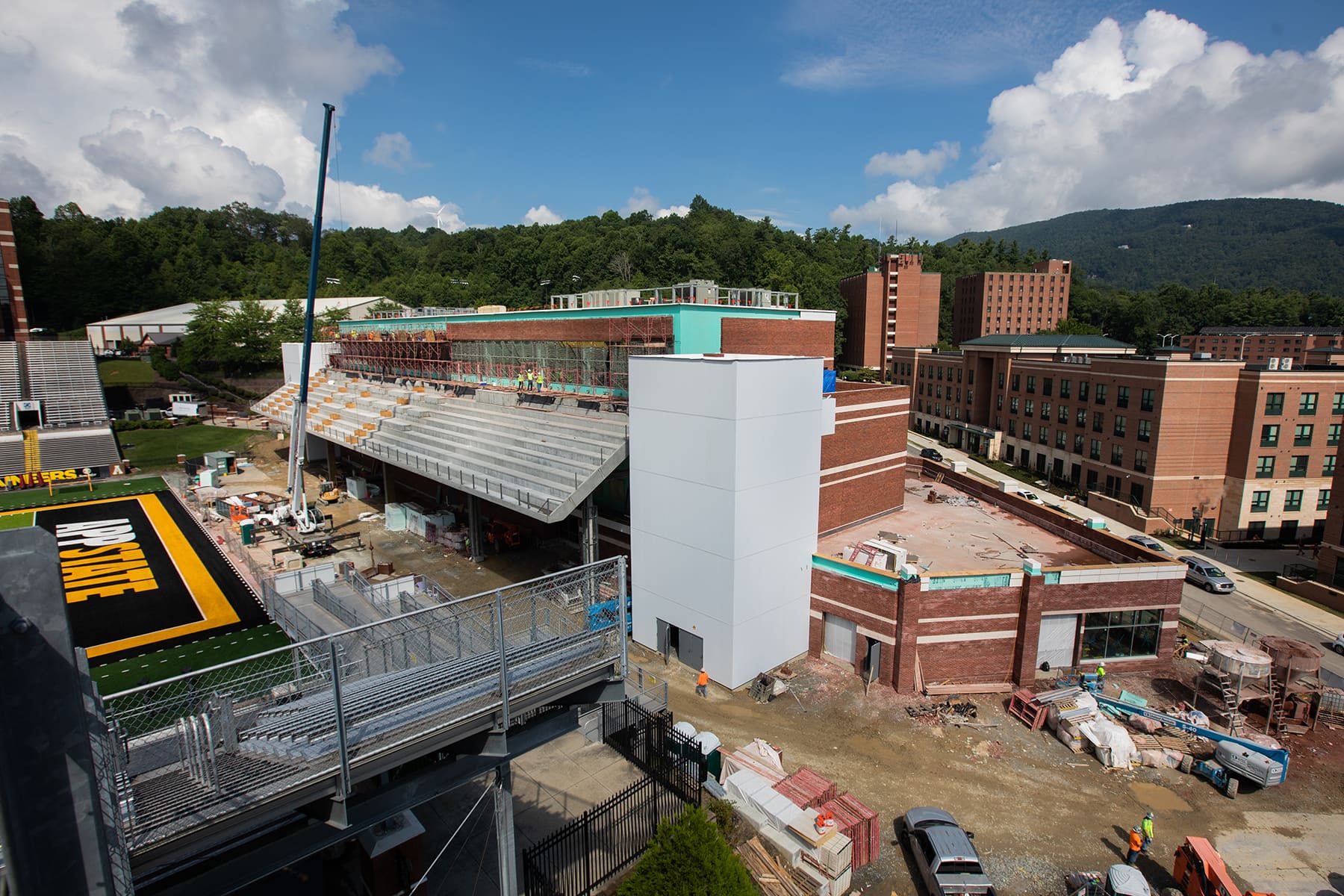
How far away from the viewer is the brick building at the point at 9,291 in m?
59.8

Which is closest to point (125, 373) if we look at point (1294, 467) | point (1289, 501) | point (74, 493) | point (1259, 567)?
point (74, 493)

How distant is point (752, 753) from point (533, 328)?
2232cm

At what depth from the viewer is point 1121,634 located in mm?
22281

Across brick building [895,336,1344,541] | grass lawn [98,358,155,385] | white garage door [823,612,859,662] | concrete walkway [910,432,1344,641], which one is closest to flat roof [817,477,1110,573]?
white garage door [823,612,859,662]

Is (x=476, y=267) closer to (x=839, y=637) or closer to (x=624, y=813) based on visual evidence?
(x=839, y=637)

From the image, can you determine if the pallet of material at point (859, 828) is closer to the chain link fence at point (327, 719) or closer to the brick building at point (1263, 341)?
the chain link fence at point (327, 719)

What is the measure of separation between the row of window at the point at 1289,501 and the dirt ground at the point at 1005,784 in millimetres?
27767

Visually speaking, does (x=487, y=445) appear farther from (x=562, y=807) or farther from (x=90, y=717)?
(x=90, y=717)

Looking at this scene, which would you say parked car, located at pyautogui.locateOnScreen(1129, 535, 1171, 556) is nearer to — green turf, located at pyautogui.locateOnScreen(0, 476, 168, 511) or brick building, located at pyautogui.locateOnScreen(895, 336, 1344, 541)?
brick building, located at pyautogui.locateOnScreen(895, 336, 1344, 541)

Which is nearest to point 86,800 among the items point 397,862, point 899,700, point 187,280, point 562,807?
point 397,862

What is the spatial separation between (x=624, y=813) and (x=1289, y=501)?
47.8 m

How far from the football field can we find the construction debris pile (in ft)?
60.4

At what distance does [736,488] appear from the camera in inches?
761

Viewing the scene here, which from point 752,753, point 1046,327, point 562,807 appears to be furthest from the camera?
point 1046,327
